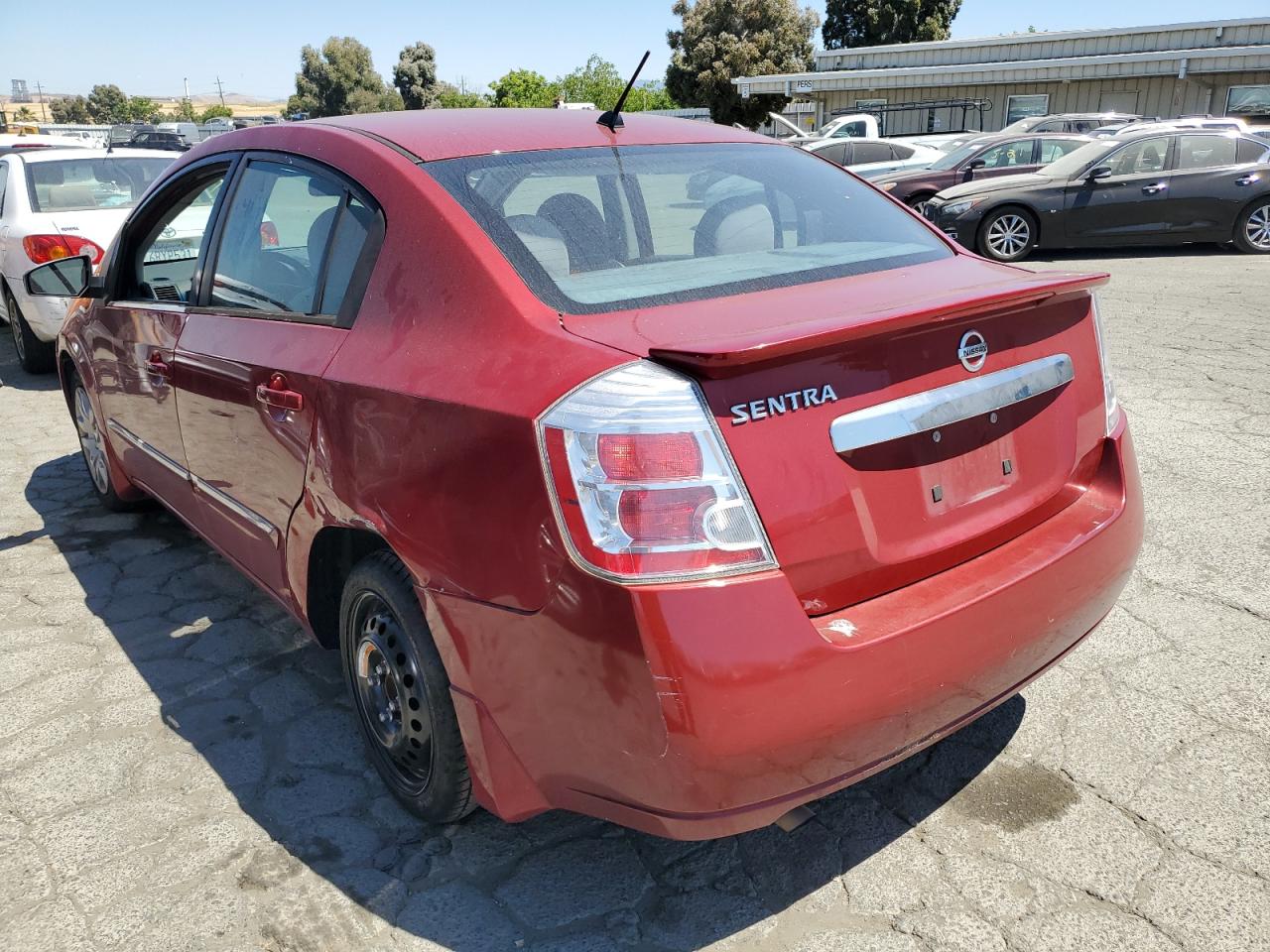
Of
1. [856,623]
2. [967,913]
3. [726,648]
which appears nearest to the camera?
[726,648]

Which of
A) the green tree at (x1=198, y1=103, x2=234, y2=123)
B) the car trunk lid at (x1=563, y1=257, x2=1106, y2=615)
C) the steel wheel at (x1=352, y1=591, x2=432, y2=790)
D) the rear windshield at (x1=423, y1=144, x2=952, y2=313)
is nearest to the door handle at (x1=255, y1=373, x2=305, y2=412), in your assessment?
the steel wheel at (x1=352, y1=591, x2=432, y2=790)

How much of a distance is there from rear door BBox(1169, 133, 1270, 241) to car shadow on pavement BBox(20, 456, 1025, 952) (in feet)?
37.5

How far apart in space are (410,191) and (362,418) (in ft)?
1.79

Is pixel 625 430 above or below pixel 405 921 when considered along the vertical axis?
above

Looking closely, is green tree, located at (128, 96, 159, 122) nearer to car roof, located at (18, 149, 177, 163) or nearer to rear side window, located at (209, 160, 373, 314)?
car roof, located at (18, 149, 177, 163)

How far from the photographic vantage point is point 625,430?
1758 millimetres

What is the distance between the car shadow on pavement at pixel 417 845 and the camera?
220 centimetres

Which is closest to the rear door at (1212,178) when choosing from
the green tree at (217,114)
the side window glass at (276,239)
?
the side window glass at (276,239)

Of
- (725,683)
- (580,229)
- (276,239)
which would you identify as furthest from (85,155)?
(725,683)

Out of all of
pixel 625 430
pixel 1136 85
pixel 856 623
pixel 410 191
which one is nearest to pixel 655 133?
pixel 410 191

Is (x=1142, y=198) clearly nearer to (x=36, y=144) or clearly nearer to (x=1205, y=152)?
(x=1205, y=152)

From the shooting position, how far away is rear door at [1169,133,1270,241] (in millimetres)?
12094

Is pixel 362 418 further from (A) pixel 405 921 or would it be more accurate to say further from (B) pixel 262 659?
(B) pixel 262 659

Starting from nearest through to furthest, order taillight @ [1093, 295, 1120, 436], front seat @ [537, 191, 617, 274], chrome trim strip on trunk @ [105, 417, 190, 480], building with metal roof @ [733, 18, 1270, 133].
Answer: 1. front seat @ [537, 191, 617, 274]
2. taillight @ [1093, 295, 1120, 436]
3. chrome trim strip on trunk @ [105, 417, 190, 480]
4. building with metal roof @ [733, 18, 1270, 133]
